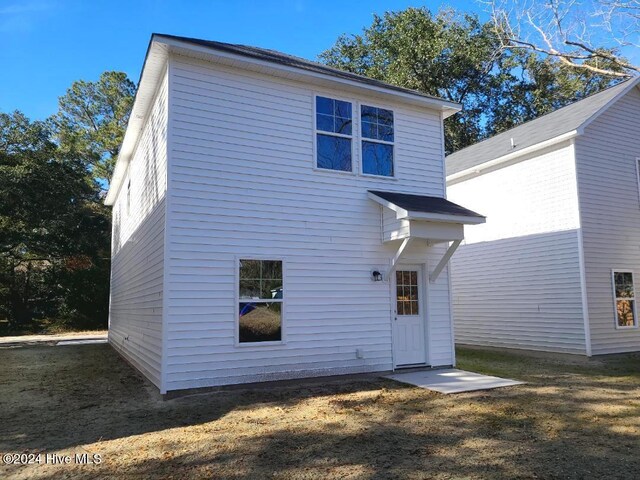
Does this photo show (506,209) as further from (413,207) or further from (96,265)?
(96,265)

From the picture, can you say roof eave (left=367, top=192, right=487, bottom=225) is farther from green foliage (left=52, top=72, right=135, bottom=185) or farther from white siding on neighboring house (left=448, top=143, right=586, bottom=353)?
green foliage (left=52, top=72, right=135, bottom=185)

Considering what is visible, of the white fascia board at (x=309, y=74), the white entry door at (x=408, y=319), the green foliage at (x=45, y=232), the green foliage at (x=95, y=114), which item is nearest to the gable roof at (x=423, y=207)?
the white entry door at (x=408, y=319)

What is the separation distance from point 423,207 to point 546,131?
257 inches

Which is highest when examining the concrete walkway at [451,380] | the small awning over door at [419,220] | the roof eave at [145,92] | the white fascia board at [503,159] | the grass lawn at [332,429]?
the roof eave at [145,92]

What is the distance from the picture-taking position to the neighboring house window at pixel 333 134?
873 centimetres

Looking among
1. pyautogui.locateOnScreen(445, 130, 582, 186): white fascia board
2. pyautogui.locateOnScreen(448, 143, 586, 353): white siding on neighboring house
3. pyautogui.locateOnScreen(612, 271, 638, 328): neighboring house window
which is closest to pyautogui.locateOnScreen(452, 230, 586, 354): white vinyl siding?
pyautogui.locateOnScreen(448, 143, 586, 353): white siding on neighboring house

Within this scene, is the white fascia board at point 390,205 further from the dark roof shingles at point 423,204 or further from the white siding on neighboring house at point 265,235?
the white siding on neighboring house at point 265,235

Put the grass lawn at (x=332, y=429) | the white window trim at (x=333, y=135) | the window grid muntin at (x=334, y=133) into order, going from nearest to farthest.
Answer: the grass lawn at (x=332, y=429), the white window trim at (x=333, y=135), the window grid muntin at (x=334, y=133)

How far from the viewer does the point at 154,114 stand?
29.4 ft

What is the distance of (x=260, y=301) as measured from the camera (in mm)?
7719

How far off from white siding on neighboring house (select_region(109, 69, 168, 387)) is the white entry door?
171 inches

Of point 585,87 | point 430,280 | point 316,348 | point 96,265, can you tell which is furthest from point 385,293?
point 585,87

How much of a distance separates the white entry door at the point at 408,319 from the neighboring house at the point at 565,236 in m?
4.54

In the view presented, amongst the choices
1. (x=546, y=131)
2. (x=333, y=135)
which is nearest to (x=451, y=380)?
(x=333, y=135)
